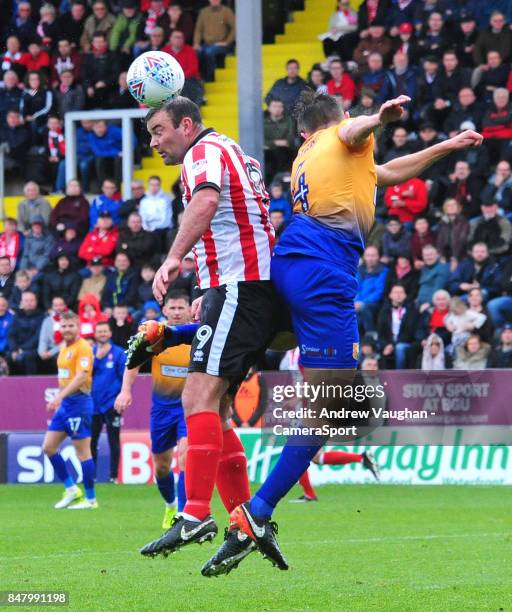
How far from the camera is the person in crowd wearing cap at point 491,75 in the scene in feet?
67.1

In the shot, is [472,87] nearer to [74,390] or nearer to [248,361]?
[74,390]

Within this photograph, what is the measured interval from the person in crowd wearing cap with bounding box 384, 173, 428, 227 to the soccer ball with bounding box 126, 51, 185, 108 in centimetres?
1203

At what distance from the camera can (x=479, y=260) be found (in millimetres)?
18719

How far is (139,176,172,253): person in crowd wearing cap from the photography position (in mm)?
21641

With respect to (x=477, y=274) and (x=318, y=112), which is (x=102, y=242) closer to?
(x=477, y=274)

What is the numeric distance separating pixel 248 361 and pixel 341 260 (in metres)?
0.71

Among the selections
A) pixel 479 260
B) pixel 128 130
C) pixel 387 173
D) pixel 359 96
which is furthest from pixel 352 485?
pixel 387 173

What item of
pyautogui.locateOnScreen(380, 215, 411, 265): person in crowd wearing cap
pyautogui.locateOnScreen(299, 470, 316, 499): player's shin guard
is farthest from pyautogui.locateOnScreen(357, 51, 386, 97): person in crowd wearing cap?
pyautogui.locateOnScreen(299, 470, 316, 499): player's shin guard

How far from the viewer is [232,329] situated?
7383mm

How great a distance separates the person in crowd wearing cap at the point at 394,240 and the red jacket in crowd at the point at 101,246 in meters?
4.43

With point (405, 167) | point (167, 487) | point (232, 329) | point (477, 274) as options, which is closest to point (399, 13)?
point (477, 274)

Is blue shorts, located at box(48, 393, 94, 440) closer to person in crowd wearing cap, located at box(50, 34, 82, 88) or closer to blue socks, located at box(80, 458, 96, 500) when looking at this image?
blue socks, located at box(80, 458, 96, 500)

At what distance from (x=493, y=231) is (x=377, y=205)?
2082 millimetres

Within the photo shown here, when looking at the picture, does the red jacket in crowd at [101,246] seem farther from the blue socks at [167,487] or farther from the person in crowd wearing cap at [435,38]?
the blue socks at [167,487]
